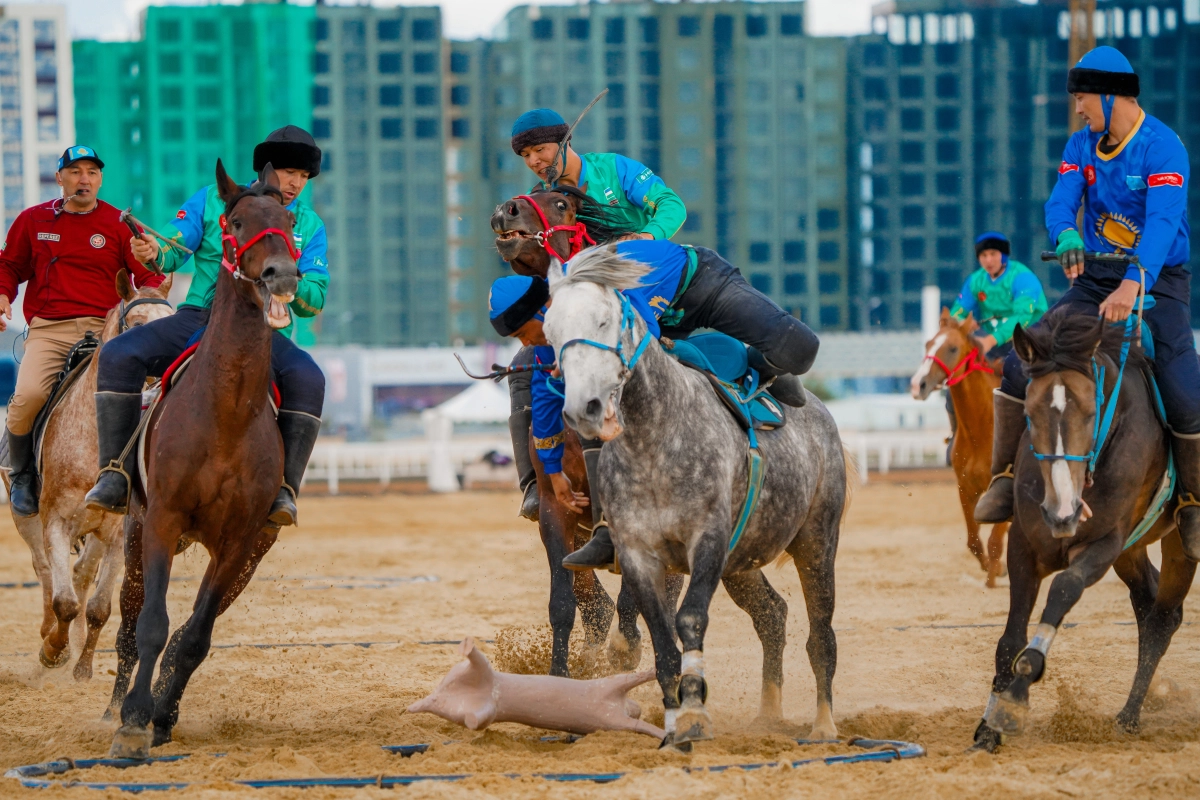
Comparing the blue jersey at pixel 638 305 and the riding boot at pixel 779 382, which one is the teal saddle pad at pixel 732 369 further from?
the blue jersey at pixel 638 305

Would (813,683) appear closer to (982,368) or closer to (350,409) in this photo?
(982,368)

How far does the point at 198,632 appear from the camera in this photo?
6152 millimetres

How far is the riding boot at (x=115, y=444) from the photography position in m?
6.35

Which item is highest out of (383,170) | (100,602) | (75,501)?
(383,170)

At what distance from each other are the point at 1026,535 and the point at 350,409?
6000cm

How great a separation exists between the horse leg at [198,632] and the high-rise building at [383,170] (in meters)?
71.1

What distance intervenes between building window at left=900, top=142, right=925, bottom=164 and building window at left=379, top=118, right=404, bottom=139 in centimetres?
2947

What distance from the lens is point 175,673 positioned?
6125 millimetres

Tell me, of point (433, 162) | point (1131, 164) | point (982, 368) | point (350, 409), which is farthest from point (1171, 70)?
point (1131, 164)

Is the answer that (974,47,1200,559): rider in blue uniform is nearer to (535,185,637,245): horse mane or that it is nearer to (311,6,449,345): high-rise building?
(535,185,637,245): horse mane

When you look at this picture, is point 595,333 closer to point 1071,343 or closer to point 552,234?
point 552,234

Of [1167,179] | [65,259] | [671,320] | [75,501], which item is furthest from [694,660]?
[65,259]

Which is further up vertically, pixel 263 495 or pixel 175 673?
pixel 263 495

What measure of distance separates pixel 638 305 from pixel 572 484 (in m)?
1.58
